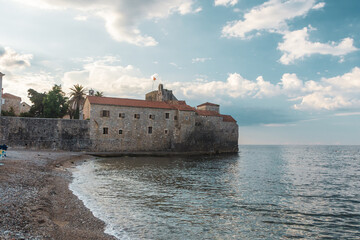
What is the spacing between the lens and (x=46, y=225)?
→ 22.1 ft

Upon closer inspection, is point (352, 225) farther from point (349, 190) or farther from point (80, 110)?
point (80, 110)

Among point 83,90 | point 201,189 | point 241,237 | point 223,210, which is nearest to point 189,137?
point 83,90

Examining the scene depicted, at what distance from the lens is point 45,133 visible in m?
36.1

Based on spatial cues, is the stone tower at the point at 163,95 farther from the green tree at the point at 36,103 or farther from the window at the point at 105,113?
the green tree at the point at 36,103

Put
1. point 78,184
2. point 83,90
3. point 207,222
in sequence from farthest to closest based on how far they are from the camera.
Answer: point 83,90 → point 78,184 → point 207,222

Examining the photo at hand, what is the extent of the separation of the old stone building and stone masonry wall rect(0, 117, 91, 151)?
171 cm

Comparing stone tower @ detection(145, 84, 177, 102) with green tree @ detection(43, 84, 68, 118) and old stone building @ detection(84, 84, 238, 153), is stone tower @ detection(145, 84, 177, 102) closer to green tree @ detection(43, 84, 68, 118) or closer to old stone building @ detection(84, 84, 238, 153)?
old stone building @ detection(84, 84, 238, 153)

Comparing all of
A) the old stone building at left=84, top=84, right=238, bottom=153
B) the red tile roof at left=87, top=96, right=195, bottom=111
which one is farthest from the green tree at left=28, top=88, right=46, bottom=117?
the red tile roof at left=87, top=96, right=195, bottom=111

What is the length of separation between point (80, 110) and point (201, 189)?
43.0 meters

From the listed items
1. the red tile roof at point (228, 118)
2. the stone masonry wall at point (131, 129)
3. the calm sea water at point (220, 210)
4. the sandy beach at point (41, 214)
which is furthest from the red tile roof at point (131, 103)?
the sandy beach at point (41, 214)

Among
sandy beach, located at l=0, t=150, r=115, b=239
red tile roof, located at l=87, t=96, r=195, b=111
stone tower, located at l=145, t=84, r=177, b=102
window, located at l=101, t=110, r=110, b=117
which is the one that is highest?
stone tower, located at l=145, t=84, r=177, b=102

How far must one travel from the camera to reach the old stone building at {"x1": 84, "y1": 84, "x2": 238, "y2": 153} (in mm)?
40188

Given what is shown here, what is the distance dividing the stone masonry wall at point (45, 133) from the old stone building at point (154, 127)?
1.71 metres

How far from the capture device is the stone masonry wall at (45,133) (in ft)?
111
